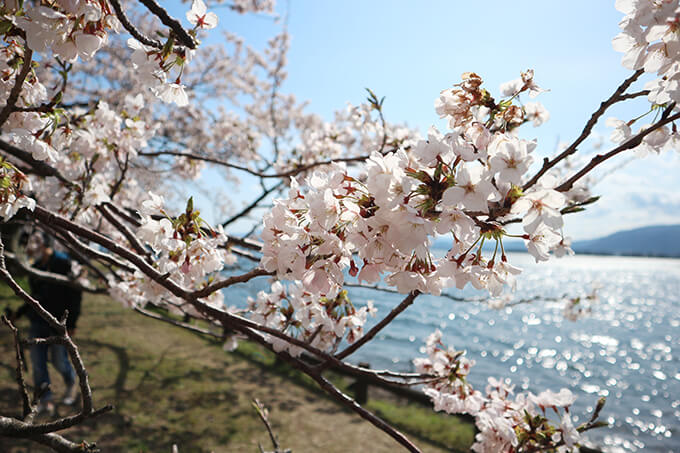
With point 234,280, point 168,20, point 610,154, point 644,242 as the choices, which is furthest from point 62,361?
point 644,242

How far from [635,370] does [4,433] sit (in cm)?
1598

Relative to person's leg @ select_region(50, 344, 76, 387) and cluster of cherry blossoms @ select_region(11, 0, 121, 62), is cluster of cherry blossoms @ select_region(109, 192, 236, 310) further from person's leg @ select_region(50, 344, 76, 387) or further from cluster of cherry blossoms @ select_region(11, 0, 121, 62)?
person's leg @ select_region(50, 344, 76, 387)

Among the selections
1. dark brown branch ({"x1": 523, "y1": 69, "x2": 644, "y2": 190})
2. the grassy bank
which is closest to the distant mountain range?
the grassy bank

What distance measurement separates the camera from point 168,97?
1115 mm

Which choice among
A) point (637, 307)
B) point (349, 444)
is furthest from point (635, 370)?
point (637, 307)

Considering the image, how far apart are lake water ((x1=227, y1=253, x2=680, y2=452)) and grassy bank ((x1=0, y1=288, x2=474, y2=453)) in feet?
10.0

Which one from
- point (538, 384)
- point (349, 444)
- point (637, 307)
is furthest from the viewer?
point (637, 307)

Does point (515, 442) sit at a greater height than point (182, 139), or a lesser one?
lesser

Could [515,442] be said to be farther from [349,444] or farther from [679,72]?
[349,444]

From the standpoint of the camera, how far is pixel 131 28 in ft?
3.08

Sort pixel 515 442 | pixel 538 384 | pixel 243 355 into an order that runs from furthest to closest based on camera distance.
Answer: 1. pixel 538 384
2. pixel 243 355
3. pixel 515 442

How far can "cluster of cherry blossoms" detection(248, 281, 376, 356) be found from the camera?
1569 millimetres

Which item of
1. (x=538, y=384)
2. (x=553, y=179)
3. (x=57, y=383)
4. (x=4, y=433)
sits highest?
(x=553, y=179)

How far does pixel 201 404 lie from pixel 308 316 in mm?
3963
